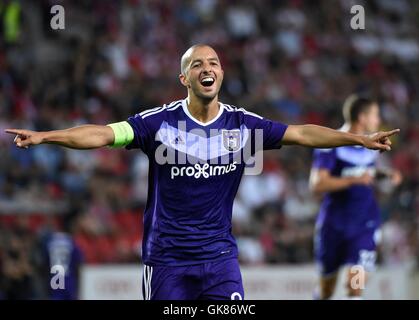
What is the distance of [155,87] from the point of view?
1761 centimetres

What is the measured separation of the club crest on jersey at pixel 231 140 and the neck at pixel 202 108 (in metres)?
0.16

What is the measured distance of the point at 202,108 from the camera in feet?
25.0

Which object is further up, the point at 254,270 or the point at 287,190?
the point at 287,190


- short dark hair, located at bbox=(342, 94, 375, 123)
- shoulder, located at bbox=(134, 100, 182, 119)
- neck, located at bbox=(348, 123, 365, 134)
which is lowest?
shoulder, located at bbox=(134, 100, 182, 119)

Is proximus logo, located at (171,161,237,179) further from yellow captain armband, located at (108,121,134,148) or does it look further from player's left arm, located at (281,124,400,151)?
player's left arm, located at (281,124,400,151)

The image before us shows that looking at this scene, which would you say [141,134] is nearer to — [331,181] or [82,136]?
[82,136]

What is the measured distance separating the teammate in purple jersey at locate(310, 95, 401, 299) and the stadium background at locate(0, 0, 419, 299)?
215 centimetres

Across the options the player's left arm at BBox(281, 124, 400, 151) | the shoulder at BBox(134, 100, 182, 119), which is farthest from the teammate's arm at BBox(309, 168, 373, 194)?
the shoulder at BBox(134, 100, 182, 119)

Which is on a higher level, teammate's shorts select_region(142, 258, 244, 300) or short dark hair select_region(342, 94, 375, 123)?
short dark hair select_region(342, 94, 375, 123)

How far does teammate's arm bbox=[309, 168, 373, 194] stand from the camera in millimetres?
10633

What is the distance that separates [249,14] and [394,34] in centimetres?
310

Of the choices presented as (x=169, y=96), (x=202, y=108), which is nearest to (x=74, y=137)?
(x=202, y=108)

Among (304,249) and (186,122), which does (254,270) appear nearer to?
(304,249)

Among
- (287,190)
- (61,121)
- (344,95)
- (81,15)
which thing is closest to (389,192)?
(287,190)
